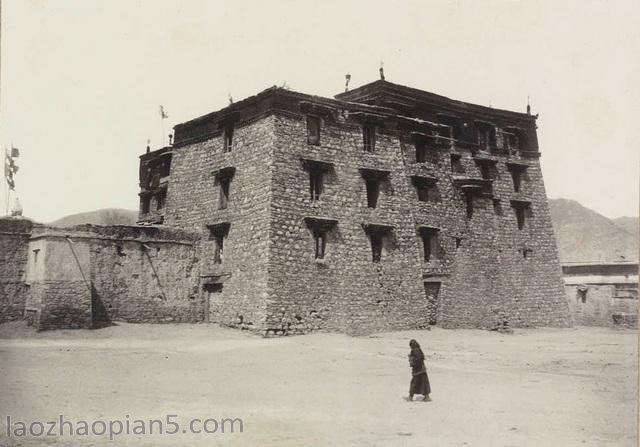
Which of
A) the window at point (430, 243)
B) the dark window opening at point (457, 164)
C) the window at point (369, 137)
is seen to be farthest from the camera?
the dark window opening at point (457, 164)

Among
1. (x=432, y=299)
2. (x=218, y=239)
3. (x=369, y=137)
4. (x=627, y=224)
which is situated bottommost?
(x=432, y=299)

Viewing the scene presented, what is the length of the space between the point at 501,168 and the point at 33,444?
2856 cm

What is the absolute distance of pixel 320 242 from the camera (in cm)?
2370

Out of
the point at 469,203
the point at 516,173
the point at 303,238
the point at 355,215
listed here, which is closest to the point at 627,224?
the point at 516,173

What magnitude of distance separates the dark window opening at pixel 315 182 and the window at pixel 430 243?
250 inches

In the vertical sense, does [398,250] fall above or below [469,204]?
below

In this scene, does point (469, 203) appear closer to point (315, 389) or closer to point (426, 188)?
point (426, 188)

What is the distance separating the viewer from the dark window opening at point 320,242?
23.6 meters

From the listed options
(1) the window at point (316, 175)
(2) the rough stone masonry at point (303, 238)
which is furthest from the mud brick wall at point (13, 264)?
(1) the window at point (316, 175)

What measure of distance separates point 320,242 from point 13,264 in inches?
472

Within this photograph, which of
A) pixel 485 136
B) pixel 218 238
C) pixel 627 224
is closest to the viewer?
pixel 218 238

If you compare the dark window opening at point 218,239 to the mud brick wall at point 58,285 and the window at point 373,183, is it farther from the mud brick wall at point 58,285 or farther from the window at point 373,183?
the window at point 373,183

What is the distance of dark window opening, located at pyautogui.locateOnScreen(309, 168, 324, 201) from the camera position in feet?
78.6

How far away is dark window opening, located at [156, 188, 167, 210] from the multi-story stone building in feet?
0.30
